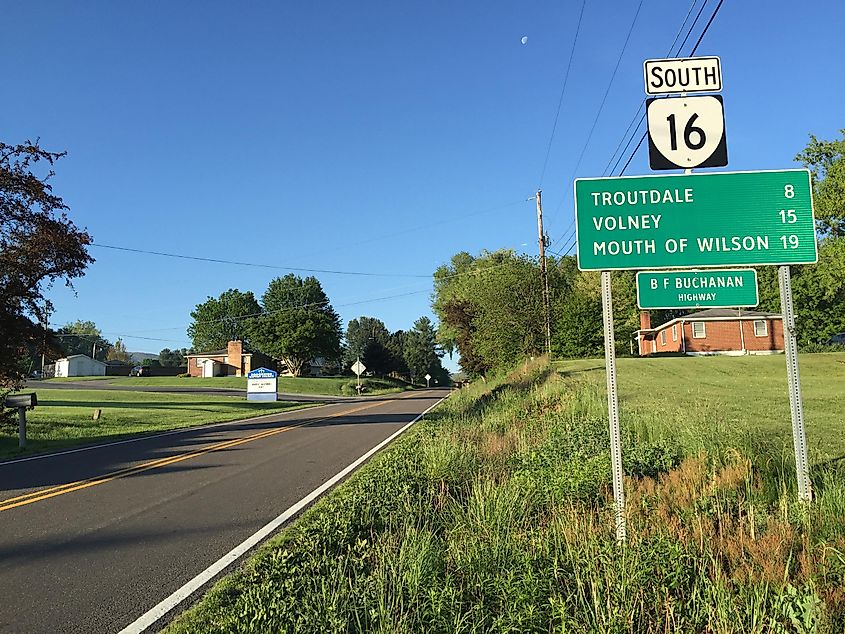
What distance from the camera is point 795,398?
6.44m

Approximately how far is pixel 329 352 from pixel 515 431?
89054mm

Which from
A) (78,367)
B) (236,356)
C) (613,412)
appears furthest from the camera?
(78,367)

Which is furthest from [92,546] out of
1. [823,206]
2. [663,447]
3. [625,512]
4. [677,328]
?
[677,328]

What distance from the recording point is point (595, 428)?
10781 mm

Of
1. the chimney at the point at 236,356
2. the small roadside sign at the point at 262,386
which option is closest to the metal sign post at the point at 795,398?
the small roadside sign at the point at 262,386

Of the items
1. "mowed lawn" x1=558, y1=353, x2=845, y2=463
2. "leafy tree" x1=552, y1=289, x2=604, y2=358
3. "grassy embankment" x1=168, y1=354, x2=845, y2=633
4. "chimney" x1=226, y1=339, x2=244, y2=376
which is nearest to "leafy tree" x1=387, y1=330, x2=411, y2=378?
"chimney" x1=226, y1=339, x2=244, y2=376

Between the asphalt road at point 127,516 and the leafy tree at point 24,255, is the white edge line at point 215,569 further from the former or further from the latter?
the leafy tree at point 24,255

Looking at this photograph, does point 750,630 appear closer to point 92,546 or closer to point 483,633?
point 483,633

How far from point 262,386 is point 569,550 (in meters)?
39.8

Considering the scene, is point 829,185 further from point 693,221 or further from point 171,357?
point 171,357

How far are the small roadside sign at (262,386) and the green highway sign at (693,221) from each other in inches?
→ 1497

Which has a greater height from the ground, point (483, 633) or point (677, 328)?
point (677, 328)

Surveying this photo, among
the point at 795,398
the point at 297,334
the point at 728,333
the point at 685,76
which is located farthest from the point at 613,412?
the point at 297,334

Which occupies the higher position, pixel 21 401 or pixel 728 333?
pixel 728 333
